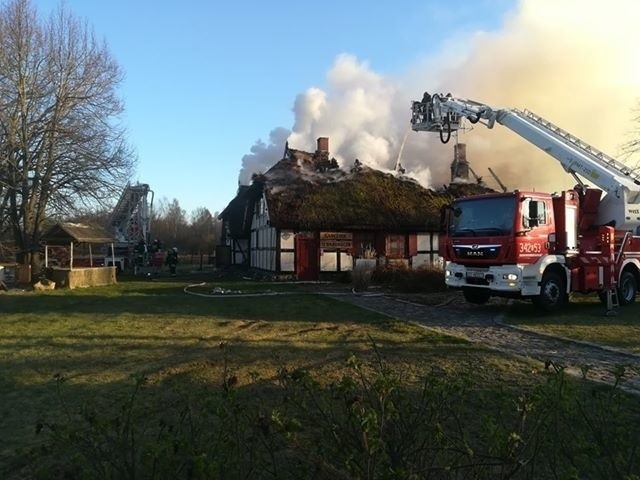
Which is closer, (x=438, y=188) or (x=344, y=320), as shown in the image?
(x=344, y=320)

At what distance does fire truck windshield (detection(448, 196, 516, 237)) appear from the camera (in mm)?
12734

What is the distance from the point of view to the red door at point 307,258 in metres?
24.7

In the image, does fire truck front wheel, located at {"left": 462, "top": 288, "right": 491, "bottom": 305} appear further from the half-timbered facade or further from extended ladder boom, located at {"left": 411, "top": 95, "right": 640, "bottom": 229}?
the half-timbered facade

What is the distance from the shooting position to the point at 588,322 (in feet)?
38.6

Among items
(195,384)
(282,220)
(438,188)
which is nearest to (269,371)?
(195,384)

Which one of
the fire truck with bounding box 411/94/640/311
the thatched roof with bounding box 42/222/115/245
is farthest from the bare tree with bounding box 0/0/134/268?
the fire truck with bounding box 411/94/640/311

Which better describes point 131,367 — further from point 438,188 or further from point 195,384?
point 438,188

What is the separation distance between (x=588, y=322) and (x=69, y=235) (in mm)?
20412

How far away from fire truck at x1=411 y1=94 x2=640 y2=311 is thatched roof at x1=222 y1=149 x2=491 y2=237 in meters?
10.5

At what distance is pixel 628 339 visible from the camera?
9.67 meters

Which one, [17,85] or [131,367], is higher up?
[17,85]

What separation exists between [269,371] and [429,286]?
13.2m

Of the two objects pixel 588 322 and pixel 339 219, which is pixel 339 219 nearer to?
pixel 339 219

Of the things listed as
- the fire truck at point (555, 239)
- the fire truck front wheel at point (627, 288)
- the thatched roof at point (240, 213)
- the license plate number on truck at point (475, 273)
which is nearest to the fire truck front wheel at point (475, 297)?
the fire truck at point (555, 239)
